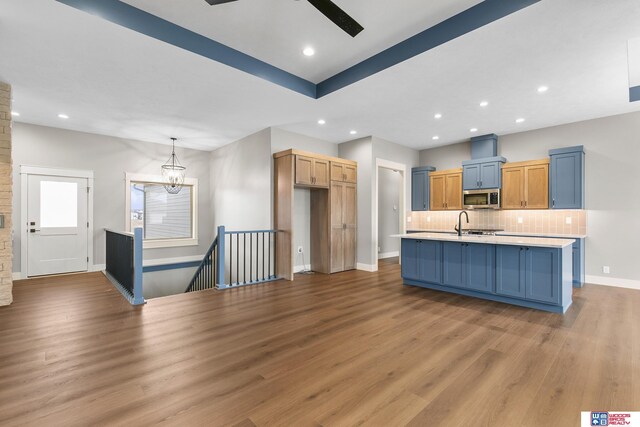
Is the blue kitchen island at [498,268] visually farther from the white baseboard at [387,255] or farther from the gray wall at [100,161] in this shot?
the gray wall at [100,161]

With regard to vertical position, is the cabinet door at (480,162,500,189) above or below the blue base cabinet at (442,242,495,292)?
above

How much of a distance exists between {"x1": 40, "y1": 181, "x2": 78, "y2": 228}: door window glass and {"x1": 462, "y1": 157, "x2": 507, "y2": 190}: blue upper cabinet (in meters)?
8.48

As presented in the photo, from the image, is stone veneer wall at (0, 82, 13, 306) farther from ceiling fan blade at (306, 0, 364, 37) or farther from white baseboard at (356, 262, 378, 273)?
white baseboard at (356, 262, 378, 273)

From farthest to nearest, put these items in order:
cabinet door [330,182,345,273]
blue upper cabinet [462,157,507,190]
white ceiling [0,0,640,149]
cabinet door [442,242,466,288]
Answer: blue upper cabinet [462,157,507,190] < cabinet door [330,182,345,273] < cabinet door [442,242,466,288] < white ceiling [0,0,640,149]

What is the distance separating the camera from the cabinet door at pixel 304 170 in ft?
17.8

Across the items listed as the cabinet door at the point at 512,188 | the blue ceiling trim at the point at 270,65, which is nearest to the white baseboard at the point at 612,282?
the cabinet door at the point at 512,188

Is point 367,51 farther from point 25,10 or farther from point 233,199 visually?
point 233,199

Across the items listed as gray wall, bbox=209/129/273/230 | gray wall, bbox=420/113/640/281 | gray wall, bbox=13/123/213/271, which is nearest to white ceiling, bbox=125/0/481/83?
gray wall, bbox=209/129/273/230

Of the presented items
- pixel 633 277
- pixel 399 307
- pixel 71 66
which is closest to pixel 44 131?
pixel 71 66

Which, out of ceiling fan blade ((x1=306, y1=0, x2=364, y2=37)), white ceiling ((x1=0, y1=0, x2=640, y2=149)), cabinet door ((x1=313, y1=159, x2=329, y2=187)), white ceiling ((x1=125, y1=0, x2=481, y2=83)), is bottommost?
cabinet door ((x1=313, y1=159, x2=329, y2=187))

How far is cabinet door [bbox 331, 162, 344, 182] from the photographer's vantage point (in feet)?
19.8

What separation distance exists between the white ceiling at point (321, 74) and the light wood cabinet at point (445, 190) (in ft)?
4.03

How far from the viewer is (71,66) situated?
133 inches

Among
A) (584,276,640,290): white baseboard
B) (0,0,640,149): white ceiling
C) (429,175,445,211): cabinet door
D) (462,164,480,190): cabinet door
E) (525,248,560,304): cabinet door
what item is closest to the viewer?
(0,0,640,149): white ceiling
